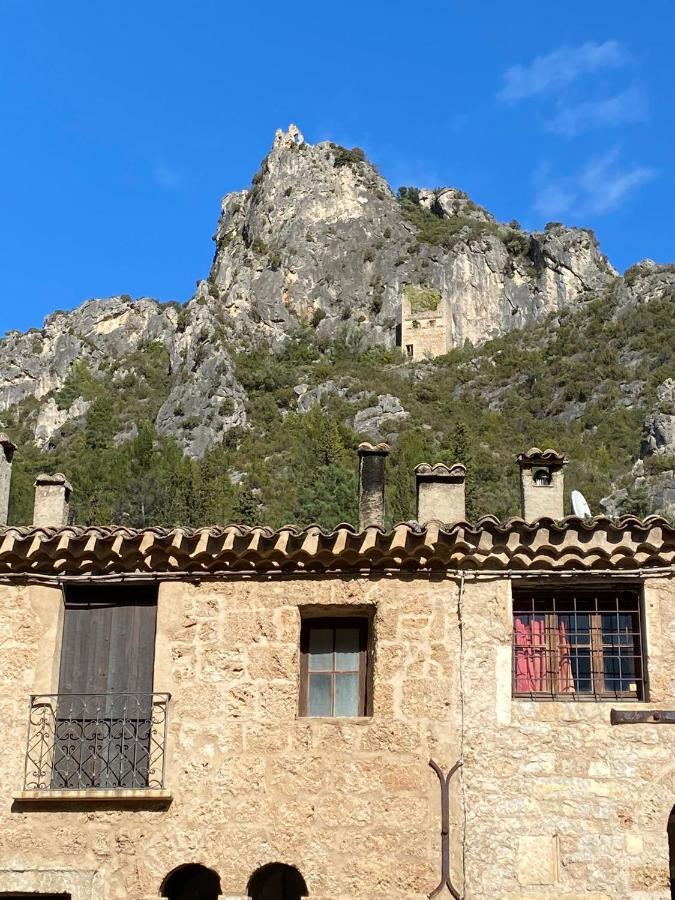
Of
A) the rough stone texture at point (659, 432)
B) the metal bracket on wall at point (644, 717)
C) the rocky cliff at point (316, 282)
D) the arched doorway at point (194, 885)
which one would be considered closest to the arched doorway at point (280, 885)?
the arched doorway at point (194, 885)

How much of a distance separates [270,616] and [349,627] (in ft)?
2.74

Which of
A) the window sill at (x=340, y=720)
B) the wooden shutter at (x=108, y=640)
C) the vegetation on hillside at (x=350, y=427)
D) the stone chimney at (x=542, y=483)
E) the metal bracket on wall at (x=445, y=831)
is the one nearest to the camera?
the metal bracket on wall at (x=445, y=831)

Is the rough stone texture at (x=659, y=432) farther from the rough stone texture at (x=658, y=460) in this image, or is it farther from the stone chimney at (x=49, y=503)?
the stone chimney at (x=49, y=503)

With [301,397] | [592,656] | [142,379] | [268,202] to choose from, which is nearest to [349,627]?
[592,656]

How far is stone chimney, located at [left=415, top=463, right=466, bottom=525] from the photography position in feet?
40.0

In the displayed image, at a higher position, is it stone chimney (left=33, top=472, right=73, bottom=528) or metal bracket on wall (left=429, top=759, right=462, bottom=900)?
stone chimney (left=33, top=472, right=73, bottom=528)

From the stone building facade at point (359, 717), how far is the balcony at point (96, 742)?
0.02m

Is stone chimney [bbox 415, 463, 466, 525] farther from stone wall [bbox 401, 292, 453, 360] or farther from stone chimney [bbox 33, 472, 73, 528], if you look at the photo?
stone wall [bbox 401, 292, 453, 360]

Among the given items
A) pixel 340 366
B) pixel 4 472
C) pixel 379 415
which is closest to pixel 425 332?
pixel 340 366

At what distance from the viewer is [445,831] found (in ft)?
34.2

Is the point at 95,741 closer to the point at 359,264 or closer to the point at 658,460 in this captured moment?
the point at 658,460

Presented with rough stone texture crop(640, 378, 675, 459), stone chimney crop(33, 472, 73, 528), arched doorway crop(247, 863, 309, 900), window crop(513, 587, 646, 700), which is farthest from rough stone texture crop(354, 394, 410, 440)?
window crop(513, 587, 646, 700)

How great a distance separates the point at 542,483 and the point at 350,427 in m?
71.9

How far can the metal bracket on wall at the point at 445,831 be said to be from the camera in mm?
10297
